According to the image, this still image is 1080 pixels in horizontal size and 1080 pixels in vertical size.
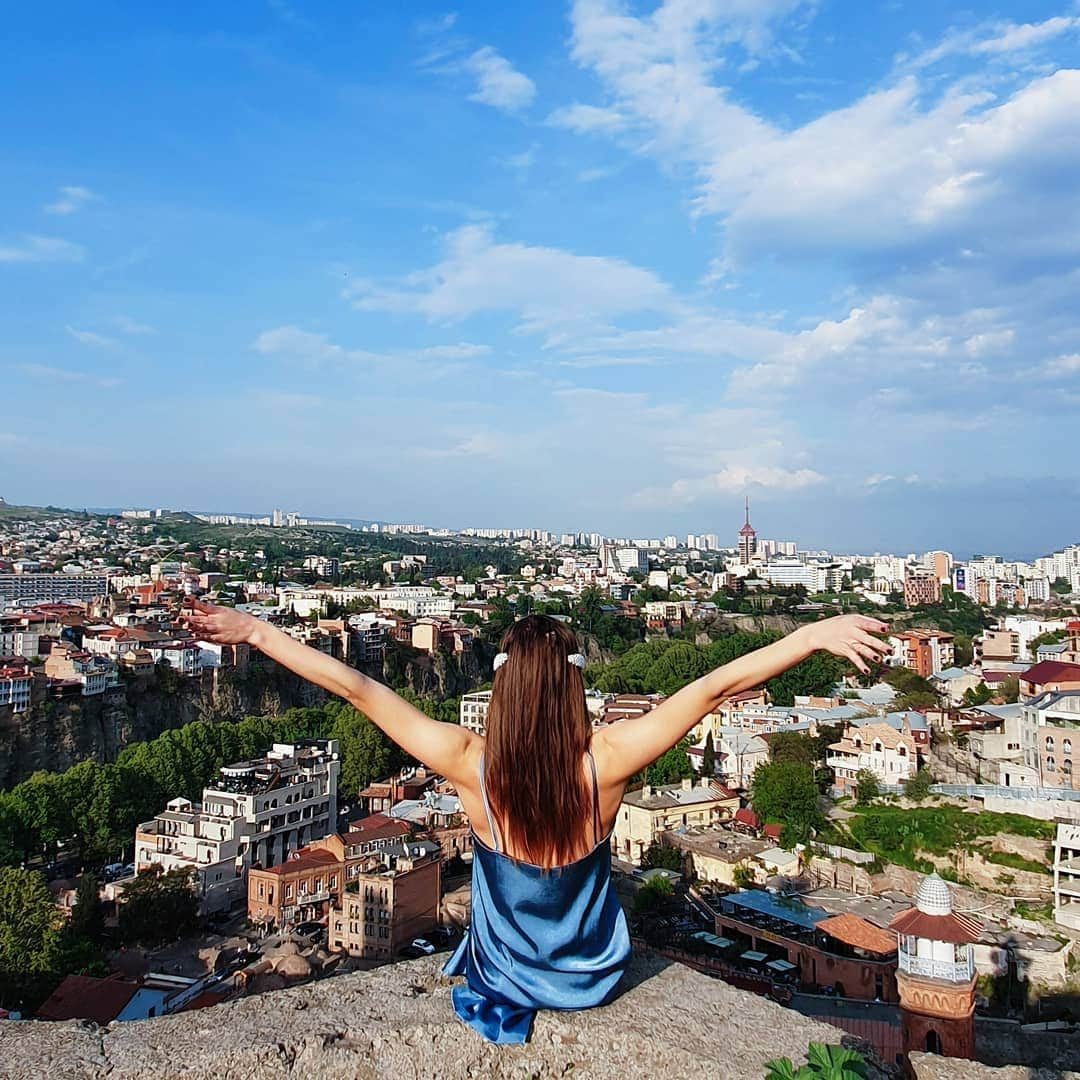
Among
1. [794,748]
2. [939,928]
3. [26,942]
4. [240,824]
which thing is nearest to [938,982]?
[939,928]

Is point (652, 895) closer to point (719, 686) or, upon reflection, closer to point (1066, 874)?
point (1066, 874)

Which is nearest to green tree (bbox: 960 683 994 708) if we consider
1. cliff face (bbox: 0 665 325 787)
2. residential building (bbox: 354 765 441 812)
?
residential building (bbox: 354 765 441 812)

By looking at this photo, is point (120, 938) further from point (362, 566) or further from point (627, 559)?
point (627, 559)

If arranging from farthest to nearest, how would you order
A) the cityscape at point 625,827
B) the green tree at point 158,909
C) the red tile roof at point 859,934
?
the green tree at point 158,909 < the red tile roof at point 859,934 < the cityscape at point 625,827

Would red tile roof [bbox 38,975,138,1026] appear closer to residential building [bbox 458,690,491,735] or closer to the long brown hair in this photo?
the long brown hair

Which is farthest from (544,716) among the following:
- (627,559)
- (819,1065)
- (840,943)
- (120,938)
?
(627,559)

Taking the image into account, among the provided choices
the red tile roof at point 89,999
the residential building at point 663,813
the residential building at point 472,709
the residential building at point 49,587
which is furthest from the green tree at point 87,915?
the residential building at point 49,587

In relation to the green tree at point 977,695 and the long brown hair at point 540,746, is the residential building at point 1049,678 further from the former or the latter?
the long brown hair at point 540,746

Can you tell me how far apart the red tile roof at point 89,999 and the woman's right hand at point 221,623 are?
737 cm

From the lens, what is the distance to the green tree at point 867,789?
516 inches

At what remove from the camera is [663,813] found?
12867 millimetres

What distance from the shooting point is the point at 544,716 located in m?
1.25

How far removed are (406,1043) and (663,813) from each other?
39.8 feet

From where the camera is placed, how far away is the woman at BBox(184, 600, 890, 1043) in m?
1.25
